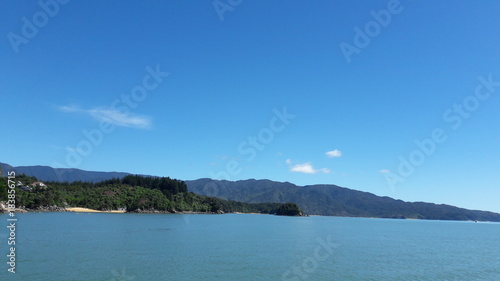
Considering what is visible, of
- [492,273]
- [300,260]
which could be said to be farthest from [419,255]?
[300,260]

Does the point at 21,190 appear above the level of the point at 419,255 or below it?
above

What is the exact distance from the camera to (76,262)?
34906mm

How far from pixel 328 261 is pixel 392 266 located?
8.52 metres

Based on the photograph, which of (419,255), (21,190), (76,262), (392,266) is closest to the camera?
(76,262)

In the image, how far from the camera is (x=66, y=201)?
161 metres

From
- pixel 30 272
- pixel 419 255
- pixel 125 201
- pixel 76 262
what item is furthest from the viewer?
pixel 125 201

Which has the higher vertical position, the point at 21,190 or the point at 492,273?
the point at 21,190

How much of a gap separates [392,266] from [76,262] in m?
39.6

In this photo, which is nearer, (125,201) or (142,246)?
(142,246)

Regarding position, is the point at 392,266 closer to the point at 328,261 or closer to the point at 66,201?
the point at 328,261

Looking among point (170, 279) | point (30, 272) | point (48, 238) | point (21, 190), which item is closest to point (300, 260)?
point (170, 279)

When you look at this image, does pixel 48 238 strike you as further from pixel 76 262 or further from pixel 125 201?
pixel 125 201

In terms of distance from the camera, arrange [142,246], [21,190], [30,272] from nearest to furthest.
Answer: [30,272] < [142,246] < [21,190]

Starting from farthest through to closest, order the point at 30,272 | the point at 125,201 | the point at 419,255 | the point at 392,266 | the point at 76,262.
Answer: the point at 125,201 → the point at 419,255 → the point at 392,266 → the point at 76,262 → the point at 30,272
